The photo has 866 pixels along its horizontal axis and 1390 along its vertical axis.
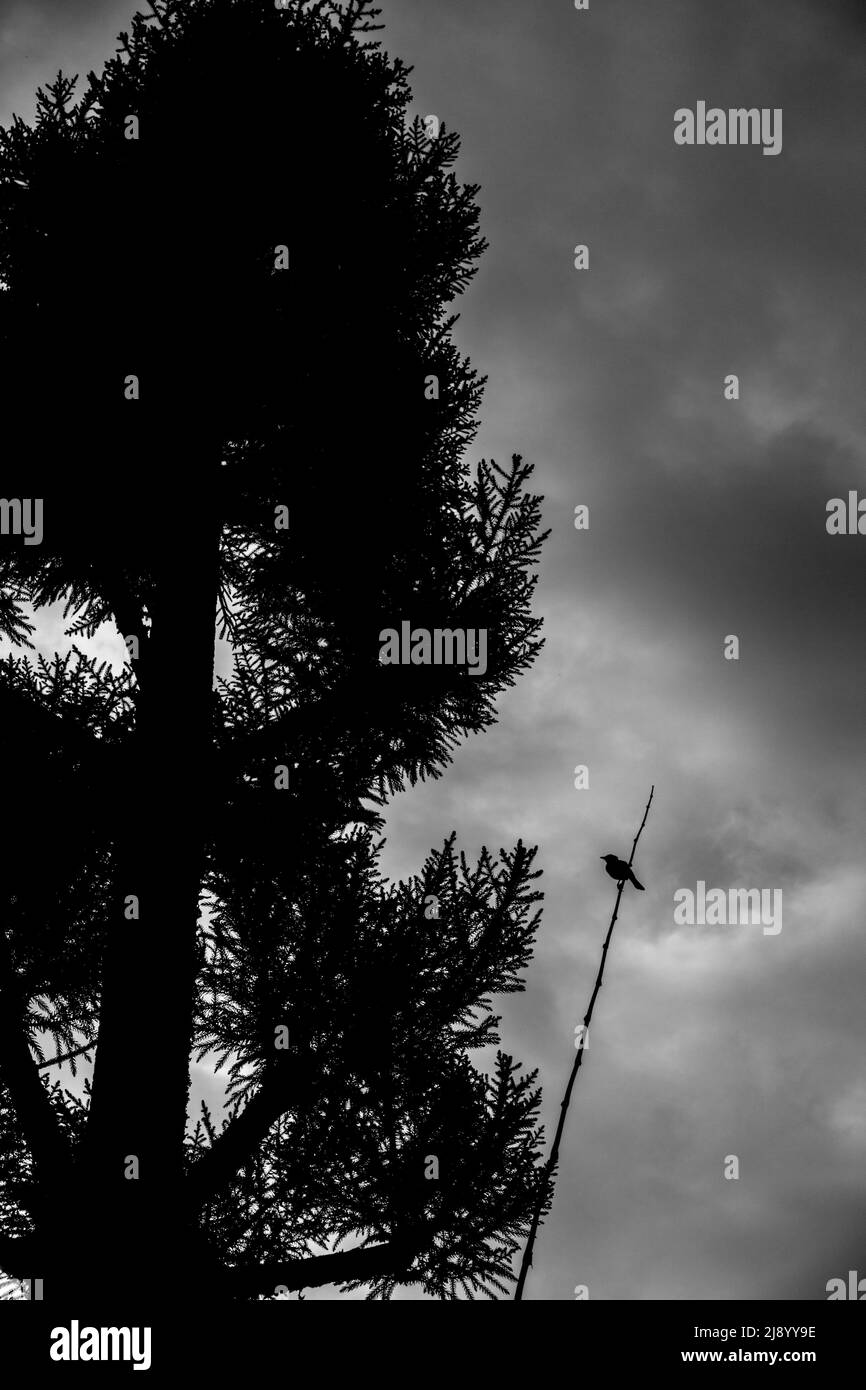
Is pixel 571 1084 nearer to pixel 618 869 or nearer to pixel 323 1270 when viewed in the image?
pixel 618 869

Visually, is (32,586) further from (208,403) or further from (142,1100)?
(142,1100)

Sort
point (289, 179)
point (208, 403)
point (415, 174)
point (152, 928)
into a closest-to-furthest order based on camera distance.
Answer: point (152, 928) → point (208, 403) → point (289, 179) → point (415, 174)

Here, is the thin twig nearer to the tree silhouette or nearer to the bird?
the bird

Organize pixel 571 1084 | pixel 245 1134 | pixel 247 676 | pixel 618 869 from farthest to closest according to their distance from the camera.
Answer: pixel 247 676 → pixel 245 1134 → pixel 618 869 → pixel 571 1084

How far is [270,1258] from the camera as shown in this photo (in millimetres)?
4902

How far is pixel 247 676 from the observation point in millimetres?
5816

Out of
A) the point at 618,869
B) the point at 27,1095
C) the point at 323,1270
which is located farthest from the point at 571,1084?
the point at 27,1095

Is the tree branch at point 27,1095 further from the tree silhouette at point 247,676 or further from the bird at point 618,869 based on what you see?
the bird at point 618,869

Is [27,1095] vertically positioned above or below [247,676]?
below

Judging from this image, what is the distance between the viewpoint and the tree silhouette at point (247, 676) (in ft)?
15.5

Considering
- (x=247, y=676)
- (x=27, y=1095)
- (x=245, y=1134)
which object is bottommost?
(x=245, y=1134)

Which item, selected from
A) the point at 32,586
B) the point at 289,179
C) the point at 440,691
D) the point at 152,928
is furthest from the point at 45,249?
the point at 152,928

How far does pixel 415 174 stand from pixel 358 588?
3.45 m

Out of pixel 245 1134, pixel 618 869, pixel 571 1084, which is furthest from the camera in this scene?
pixel 245 1134
